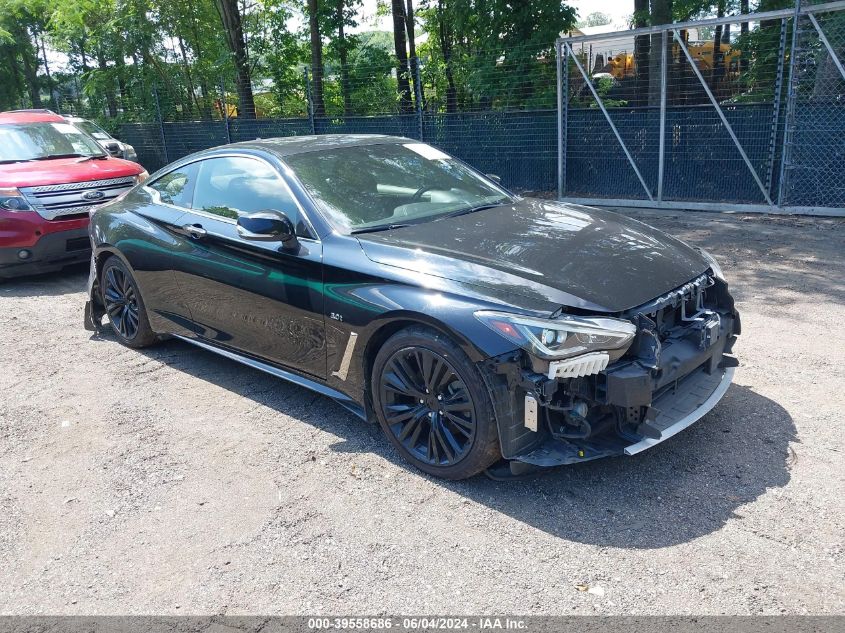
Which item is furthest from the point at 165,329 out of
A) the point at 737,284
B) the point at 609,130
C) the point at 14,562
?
the point at 609,130

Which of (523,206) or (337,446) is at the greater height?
(523,206)

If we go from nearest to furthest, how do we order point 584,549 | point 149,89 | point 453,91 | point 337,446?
1. point 584,549
2. point 337,446
3. point 453,91
4. point 149,89

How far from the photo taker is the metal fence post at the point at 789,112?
947 cm

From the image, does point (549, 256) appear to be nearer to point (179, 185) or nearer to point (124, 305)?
point (179, 185)

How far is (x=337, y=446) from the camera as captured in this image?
4.34m

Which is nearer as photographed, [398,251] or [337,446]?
[398,251]

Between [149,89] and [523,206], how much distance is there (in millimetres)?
17191

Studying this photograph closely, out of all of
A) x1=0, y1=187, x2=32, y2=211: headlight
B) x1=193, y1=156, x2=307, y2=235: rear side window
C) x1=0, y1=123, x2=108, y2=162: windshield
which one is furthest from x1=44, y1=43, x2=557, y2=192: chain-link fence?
x1=193, y1=156, x2=307, y2=235: rear side window

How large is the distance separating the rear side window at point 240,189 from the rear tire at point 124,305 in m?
1.11

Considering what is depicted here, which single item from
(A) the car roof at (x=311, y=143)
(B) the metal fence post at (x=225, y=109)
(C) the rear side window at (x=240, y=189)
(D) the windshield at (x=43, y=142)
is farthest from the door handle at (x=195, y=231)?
(B) the metal fence post at (x=225, y=109)

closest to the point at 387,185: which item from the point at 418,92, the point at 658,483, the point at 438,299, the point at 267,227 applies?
the point at 267,227

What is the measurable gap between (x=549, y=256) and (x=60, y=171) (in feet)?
23.2

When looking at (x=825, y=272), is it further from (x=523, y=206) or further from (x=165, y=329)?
(x=165, y=329)

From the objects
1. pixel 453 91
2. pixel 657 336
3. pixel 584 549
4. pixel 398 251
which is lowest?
pixel 584 549
